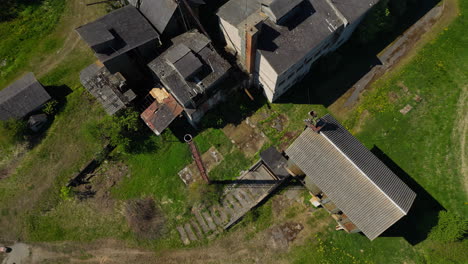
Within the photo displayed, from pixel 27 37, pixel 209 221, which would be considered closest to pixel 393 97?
pixel 209 221

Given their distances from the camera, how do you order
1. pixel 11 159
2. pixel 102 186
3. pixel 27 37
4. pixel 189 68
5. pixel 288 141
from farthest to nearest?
1. pixel 27 37
2. pixel 11 159
3. pixel 288 141
4. pixel 102 186
5. pixel 189 68

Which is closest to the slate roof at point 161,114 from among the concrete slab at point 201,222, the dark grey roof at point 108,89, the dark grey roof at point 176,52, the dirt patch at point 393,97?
the dark grey roof at point 108,89

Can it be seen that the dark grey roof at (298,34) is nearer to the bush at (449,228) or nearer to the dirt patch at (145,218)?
the dirt patch at (145,218)

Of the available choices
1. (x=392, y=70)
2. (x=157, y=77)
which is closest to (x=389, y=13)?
(x=392, y=70)

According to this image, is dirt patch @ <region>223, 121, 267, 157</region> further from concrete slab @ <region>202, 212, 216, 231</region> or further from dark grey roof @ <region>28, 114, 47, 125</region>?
dark grey roof @ <region>28, 114, 47, 125</region>

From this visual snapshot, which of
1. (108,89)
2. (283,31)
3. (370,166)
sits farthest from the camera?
(108,89)

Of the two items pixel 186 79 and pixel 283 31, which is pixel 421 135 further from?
pixel 186 79

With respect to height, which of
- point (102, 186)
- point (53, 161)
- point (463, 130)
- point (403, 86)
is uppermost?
point (53, 161)
